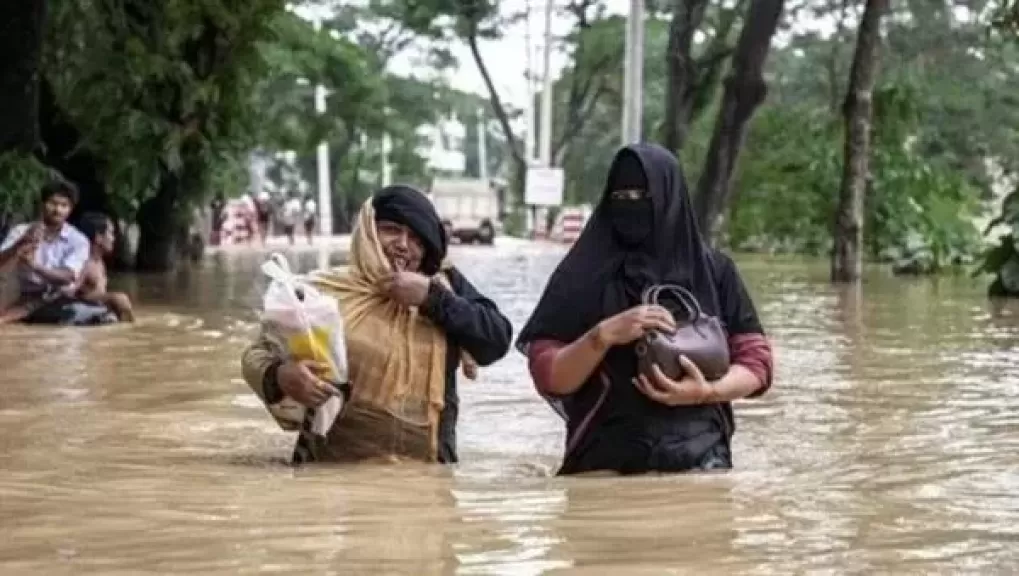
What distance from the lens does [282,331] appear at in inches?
255

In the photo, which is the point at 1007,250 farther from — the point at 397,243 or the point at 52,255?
the point at 397,243

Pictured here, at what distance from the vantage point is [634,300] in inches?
237

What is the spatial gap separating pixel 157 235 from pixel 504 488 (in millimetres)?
24355

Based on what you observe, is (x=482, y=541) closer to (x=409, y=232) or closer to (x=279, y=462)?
(x=409, y=232)

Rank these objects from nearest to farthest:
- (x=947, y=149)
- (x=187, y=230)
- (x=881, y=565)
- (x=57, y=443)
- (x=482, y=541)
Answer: (x=881, y=565), (x=482, y=541), (x=57, y=443), (x=187, y=230), (x=947, y=149)

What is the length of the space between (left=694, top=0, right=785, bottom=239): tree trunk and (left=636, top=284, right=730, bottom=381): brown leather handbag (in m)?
19.8

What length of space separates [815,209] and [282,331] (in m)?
32.9

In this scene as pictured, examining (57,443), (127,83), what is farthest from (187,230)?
(57,443)

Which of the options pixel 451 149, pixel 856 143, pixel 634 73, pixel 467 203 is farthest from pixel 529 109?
pixel 451 149

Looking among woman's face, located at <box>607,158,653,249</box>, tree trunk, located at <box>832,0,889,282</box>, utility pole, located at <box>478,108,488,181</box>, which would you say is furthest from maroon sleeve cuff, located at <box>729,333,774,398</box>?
utility pole, located at <box>478,108,488,181</box>

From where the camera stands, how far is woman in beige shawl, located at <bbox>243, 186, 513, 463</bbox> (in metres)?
6.55

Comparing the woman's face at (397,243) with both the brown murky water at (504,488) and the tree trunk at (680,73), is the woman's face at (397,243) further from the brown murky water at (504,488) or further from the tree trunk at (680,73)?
the tree trunk at (680,73)

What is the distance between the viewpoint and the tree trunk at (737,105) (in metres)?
27.3

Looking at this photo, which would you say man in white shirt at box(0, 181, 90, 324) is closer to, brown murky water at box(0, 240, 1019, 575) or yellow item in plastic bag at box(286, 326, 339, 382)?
brown murky water at box(0, 240, 1019, 575)
